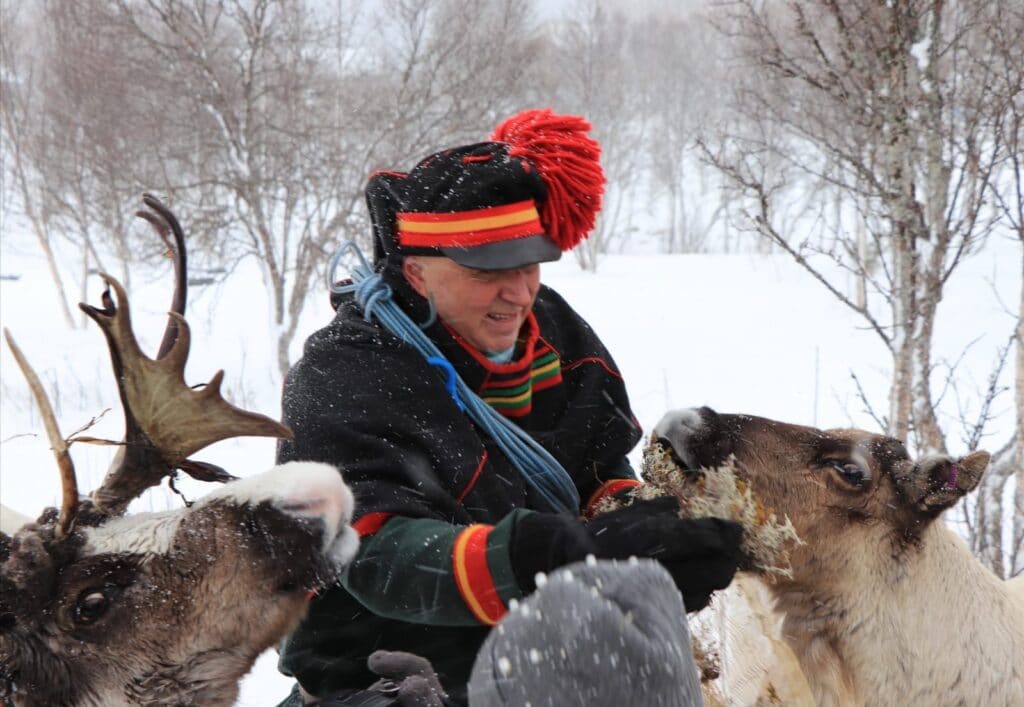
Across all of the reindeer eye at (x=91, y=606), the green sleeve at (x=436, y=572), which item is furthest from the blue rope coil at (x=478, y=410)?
the reindeer eye at (x=91, y=606)

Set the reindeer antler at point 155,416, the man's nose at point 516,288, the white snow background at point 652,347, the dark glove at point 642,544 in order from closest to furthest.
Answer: the dark glove at point 642,544
the reindeer antler at point 155,416
the man's nose at point 516,288
the white snow background at point 652,347

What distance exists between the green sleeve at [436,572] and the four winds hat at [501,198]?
2.20ft

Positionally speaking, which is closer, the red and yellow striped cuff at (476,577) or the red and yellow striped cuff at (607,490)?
the red and yellow striped cuff at (476,577)

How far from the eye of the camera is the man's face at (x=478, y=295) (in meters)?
2.14

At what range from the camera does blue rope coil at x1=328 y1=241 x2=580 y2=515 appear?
216 cm

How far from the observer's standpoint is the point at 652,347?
14.9m

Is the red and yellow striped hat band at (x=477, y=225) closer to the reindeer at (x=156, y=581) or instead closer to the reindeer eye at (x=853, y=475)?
the reindeer at (x=156, y=581)

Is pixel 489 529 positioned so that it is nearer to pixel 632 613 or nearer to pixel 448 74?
pixel 632 613

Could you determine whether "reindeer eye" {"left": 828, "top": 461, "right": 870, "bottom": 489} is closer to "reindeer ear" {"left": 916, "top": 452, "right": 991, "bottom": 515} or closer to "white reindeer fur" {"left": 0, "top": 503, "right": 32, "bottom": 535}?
"reindeer ear" {"left": 916, "top": 452, "right": 991, "bottom": 515}

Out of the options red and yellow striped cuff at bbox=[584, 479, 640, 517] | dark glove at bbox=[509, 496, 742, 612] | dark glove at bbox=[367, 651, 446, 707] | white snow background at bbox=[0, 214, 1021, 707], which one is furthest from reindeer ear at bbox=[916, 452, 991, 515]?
white snow background at bbox=[0, 214, 1021, 707]

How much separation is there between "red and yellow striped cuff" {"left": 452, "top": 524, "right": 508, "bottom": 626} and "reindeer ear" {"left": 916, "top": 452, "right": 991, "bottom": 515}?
128 centimetres

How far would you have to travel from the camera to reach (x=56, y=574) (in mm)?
1647

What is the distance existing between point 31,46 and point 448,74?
10.3m

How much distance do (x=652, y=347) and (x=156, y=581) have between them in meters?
13.6
